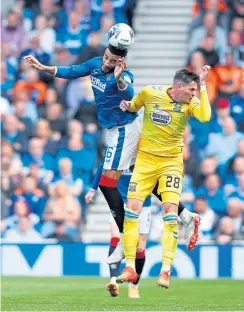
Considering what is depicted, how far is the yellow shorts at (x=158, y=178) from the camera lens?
568 inches

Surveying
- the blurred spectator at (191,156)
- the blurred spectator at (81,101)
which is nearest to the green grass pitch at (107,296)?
the blurred spectator at (191,156)

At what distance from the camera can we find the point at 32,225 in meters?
21.3

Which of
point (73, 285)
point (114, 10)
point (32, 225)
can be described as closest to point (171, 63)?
point (114, 10)

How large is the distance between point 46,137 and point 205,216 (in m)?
3.62

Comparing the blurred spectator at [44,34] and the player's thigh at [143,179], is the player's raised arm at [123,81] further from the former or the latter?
the blurred spectator at [44,34]

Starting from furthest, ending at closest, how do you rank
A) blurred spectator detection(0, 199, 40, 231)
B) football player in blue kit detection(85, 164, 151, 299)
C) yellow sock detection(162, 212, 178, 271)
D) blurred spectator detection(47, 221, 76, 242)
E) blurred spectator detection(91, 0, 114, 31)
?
blurred spectator detection(91, 0, 114, 31) < blurred spectator detection(0, 199, 40, 231) < blurred spectator detection(47, 221, 76, 242) < football player in blue kit detection(85, 164, 151, 299) < yellow sock detection(162, 212, 178, 271)

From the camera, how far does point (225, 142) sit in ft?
71.5

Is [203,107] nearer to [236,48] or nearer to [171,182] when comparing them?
[171,182]

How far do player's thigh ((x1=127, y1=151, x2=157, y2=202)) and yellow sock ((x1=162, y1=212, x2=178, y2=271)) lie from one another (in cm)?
39

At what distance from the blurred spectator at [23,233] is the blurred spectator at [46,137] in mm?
1671

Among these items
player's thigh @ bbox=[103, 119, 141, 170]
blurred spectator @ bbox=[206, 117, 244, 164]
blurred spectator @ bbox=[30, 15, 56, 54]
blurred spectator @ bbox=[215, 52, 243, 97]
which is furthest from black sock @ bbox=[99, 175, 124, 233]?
blurred spectator @ bbox=[30, 15, 56, 54]

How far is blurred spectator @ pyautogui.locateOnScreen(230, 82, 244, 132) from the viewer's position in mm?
22234

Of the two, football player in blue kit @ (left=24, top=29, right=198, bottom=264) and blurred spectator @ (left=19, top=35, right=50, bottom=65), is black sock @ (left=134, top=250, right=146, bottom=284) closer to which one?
football player in blue kit @ (left=24, top=29, right=198, bottom=264)

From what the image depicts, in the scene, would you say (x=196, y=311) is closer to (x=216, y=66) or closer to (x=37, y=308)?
(x=37, y=308)
